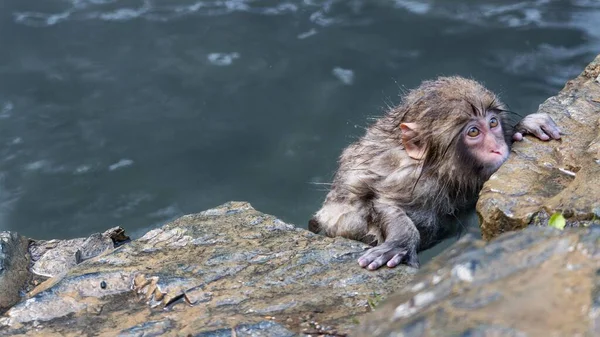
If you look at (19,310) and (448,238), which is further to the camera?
(448,238)

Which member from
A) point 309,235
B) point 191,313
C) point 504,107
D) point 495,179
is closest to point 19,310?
point 191,313

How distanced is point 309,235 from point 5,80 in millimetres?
6999

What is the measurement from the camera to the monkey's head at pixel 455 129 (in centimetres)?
546

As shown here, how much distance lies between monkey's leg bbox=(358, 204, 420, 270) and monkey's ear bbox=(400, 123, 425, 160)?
15.1 inches

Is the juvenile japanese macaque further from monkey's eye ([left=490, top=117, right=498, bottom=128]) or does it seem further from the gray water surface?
the gray water surface

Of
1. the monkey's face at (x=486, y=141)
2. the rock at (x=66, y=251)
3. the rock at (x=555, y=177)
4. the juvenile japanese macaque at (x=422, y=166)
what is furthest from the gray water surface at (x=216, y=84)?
the monkey's face at (x=486, y=141)

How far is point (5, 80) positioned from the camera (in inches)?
436

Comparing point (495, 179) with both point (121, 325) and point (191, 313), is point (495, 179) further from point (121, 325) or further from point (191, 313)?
point (121, 325)

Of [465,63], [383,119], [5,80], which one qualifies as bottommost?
[5,80]

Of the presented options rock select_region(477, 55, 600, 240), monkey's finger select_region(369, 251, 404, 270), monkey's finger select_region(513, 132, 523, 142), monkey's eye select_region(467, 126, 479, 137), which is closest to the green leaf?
rock select_region(477, 55, 600, 240)

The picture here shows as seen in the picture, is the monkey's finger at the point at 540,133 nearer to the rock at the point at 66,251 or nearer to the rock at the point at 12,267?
the rock at the point at 66,251

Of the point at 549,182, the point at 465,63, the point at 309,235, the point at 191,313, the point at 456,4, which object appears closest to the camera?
the point at 191,313

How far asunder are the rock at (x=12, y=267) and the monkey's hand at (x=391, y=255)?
2.18m

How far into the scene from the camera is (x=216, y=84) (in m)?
10.7
